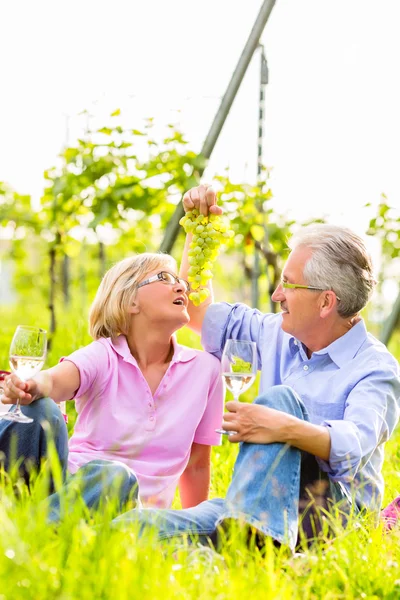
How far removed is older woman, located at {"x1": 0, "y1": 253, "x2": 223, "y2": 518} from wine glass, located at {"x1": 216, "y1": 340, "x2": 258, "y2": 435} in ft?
1.70

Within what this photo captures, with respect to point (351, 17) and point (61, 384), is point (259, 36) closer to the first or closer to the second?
point (351, 17)

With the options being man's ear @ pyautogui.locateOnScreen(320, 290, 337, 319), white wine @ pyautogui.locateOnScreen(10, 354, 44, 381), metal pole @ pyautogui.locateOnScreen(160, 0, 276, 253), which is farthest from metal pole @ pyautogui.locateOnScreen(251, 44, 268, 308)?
white wine @ pyautogui.locateOnScreen(10, 354, 44, 381)

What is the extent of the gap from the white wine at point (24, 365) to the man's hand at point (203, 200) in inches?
34.6

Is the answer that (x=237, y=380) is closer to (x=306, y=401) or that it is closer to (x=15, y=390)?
(x=306, y=401)

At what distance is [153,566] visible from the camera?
67.4 inches

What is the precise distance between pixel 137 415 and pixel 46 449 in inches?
20.0

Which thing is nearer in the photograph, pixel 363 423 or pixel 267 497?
pixel 267 497

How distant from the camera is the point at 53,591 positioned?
161 centimetres

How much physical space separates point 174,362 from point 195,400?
0.17 m

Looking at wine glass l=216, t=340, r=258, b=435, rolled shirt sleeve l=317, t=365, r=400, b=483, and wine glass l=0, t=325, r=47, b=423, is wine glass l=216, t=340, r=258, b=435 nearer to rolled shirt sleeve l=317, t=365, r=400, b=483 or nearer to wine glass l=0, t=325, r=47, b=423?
rolled shirt sleeve l=317, t=365, r=400, b=483

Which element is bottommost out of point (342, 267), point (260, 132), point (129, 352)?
point (129, 352)

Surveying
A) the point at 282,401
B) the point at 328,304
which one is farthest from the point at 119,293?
the point at 282,401

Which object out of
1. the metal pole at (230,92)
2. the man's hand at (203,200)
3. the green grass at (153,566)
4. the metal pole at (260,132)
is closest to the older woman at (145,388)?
the man's hand at (203,200)

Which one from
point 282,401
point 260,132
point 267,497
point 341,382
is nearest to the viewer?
point 267,497
